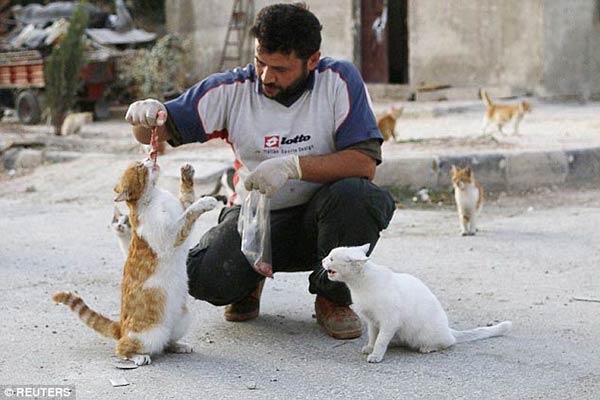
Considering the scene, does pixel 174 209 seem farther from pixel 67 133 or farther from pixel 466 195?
pixel 67 133

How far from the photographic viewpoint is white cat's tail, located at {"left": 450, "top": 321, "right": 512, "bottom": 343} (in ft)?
A: 12.2

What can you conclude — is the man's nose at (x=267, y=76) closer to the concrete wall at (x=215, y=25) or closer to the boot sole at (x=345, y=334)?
the boot sole at (x=345, y=334)

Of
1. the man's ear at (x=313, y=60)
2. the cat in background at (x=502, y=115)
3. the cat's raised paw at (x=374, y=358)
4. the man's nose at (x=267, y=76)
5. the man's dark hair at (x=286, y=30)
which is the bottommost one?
the cat in background at (x=502, y=115)

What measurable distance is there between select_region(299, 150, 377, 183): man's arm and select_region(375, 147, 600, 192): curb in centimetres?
386

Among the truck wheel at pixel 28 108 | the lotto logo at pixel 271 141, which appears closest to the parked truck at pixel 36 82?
the truck wheel at pixel 28 108

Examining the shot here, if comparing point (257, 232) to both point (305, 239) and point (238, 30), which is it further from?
point (238, 30)

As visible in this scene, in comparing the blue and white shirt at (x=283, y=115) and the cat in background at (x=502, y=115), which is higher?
the blue and white shirt at (x=283, y=115)

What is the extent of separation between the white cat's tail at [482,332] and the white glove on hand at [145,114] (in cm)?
144

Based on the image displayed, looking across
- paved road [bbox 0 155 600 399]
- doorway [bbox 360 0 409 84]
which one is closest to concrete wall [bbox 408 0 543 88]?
doorway [bbox 360 0 409 84]

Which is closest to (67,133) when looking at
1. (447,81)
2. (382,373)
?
(447,81)

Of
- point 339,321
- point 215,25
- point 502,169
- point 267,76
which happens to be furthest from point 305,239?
point 215,25

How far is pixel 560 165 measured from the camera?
25.8ft

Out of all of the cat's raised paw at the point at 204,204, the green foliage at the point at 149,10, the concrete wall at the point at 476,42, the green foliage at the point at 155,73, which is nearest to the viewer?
the cat's raised paw at the point at 204,204

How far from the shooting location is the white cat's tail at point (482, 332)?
3711 millimetres
